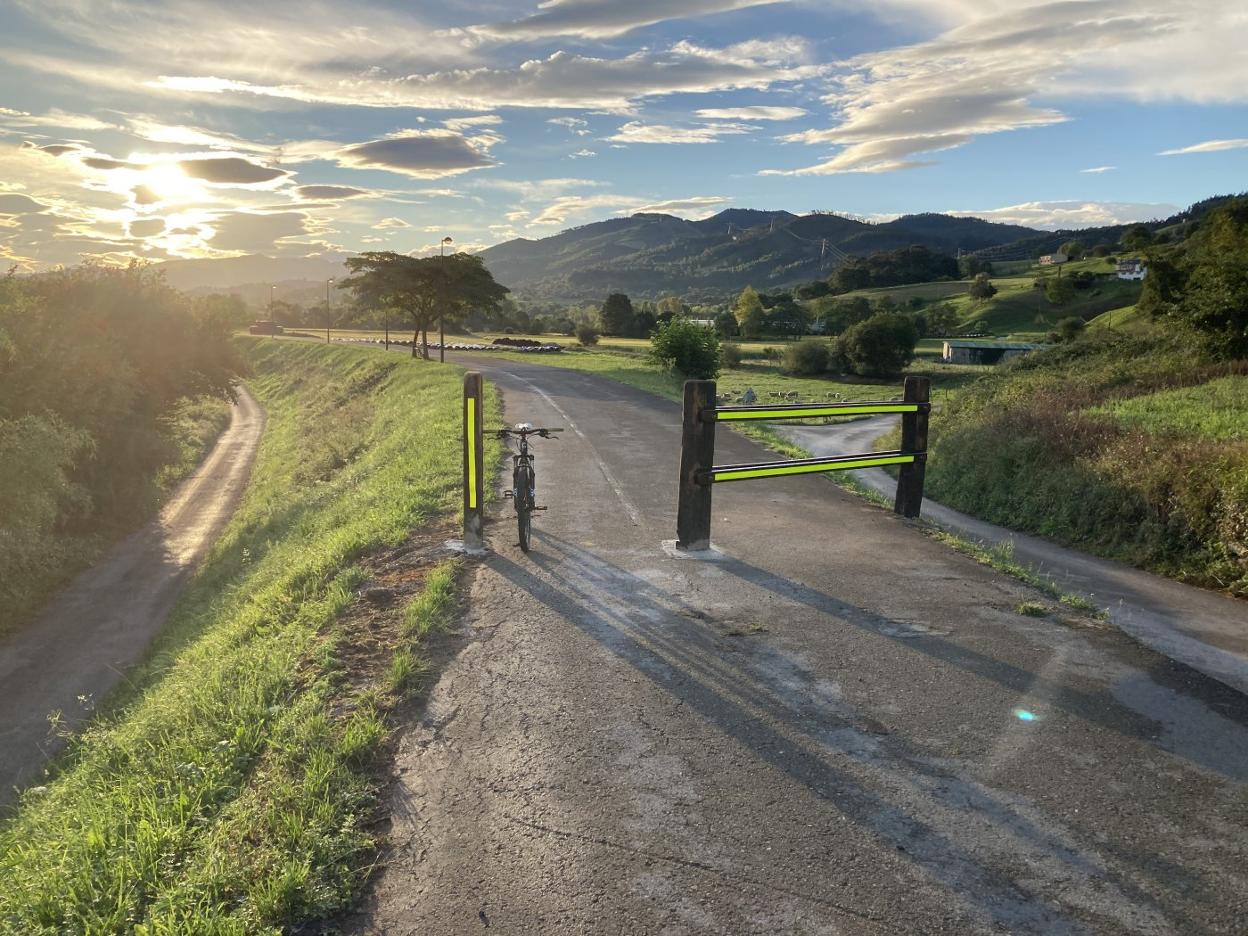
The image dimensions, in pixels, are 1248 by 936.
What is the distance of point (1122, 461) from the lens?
37.3 ft

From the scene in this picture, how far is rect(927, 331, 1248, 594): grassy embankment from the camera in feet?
30.8

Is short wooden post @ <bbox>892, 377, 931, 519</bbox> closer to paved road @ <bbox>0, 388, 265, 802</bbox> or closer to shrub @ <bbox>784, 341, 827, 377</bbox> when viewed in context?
paved road @ <bbox>0, 388, 265, 802</bbox>

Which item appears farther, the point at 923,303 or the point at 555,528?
the point at 923,303

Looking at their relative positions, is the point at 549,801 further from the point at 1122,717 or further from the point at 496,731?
the point at 1122,717

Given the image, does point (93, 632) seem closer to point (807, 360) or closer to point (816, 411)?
point (816, 411)

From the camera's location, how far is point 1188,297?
20031 mm

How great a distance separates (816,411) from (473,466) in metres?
3.82

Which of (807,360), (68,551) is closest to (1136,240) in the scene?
(807,360)

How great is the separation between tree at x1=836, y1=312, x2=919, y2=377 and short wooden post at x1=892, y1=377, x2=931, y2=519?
55390mm

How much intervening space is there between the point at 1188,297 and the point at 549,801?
23.2 m

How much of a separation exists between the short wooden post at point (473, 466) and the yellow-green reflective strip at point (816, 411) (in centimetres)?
255

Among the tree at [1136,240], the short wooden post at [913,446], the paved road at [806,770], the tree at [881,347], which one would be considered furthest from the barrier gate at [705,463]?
the tree at [1136,240]

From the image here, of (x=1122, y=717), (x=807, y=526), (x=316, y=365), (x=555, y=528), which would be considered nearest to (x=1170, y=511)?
(x=807, y=526)

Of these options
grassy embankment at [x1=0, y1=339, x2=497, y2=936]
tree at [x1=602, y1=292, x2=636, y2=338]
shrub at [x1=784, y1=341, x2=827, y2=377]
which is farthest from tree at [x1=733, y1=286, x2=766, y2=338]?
grassy embankment at [x1=0, y1=339, x2=497, y2=936]
